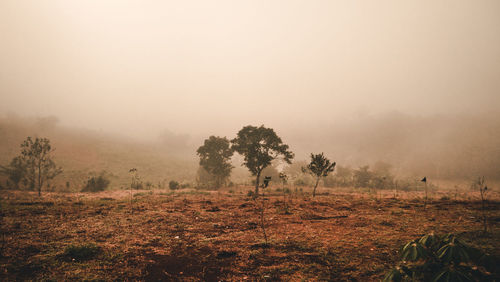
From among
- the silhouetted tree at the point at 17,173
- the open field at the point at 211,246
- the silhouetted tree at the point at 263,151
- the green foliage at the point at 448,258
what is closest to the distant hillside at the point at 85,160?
the silhouetted tree at the point at 17,173

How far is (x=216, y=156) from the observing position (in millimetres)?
47156

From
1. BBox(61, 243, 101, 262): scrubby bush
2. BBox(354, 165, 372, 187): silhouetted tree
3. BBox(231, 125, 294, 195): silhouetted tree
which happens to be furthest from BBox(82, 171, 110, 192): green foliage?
BBox(354, 165, 372, 187): silhouetted tree

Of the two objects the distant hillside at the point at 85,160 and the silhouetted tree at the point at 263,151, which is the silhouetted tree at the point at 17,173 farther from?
the silhouetted tree at the point at 263,151

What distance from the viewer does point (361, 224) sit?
427 inches

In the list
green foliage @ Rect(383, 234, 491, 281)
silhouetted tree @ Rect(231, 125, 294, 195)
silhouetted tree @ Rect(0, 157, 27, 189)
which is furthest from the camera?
silhouetted tree @ Rect(0, 157, 27, 189)

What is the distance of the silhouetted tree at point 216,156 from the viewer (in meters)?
46.8

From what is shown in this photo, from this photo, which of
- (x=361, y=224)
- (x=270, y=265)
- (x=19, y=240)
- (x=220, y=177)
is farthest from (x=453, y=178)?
(x=19, y=240)

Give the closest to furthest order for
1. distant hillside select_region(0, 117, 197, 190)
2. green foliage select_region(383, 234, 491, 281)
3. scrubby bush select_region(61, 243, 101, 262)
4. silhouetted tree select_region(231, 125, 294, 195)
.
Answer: green foliage select_region(383, 234, 491, 281), scrubby bush select_region(61, 243, 101, 262), silhouetted tree select_region(231, 125, 294, 195), distant hillside select_region(0, 117, 197, 190)

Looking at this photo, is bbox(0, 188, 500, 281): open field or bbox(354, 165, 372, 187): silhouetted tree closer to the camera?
bbox(0, 188, 500, 281): open field

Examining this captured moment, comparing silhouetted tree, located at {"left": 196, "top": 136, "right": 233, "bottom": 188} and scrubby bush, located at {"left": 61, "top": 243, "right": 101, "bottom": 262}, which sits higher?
silhouetted tree, located at {"left": 196, "top": 136, "right": 233, "bottom": 188}

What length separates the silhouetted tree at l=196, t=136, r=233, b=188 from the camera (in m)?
46.8

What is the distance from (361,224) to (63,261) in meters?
12.9

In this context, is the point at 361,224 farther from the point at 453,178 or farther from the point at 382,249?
the point at 453,178

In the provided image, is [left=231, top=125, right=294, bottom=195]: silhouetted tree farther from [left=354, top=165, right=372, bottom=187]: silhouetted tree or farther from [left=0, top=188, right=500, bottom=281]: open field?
[left=354, top=165, right=372, bottom=187]: silhouetted tree
